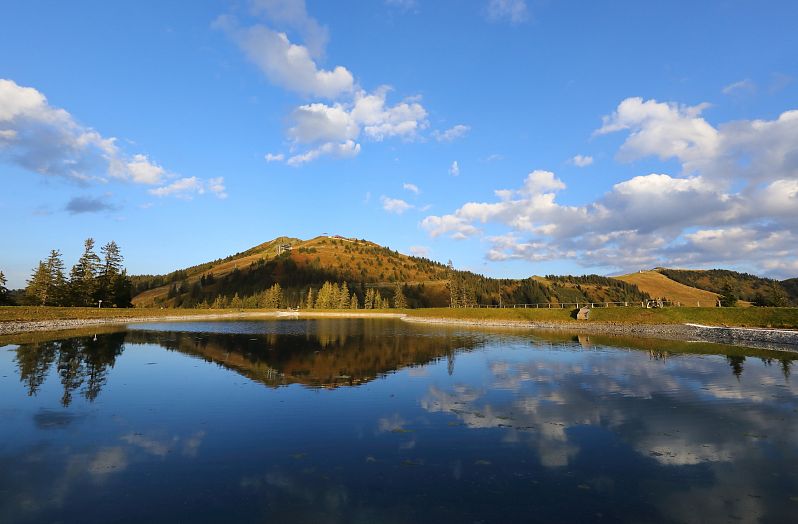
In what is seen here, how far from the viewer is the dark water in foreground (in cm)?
1126

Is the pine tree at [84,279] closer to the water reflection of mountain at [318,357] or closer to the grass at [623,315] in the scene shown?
the grass at [623,315]

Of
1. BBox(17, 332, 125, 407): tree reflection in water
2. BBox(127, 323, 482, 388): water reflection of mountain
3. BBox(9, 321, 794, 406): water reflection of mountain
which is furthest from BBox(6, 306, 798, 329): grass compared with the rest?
BBox(127, 323, 482, 388): water reflection of mountain

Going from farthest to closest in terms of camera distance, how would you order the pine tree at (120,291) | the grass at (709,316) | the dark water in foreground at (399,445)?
the pine tree at (120,291), the grass at (709,316), the dark water in foreground at (399,445)

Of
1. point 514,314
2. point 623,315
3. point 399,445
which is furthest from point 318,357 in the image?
point 514,314

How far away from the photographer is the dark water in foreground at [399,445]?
11258mm

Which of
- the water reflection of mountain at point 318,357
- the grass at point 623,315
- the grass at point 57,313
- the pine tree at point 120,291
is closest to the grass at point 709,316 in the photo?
the grass at point 623,315

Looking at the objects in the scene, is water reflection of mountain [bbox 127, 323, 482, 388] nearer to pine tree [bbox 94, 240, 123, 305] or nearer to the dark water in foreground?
the dark water in foreground

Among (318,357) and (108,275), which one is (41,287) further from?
(318,357)

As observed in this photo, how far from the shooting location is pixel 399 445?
1645 centimetres

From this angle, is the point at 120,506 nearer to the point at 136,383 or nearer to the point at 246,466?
the point at 246,466

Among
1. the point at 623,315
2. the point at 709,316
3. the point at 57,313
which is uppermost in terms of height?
the point at 57,313

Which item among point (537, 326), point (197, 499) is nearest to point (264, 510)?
point (197, 499)

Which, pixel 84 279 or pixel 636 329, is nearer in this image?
pixel 636 329

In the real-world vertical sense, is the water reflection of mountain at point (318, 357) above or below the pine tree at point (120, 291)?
below
